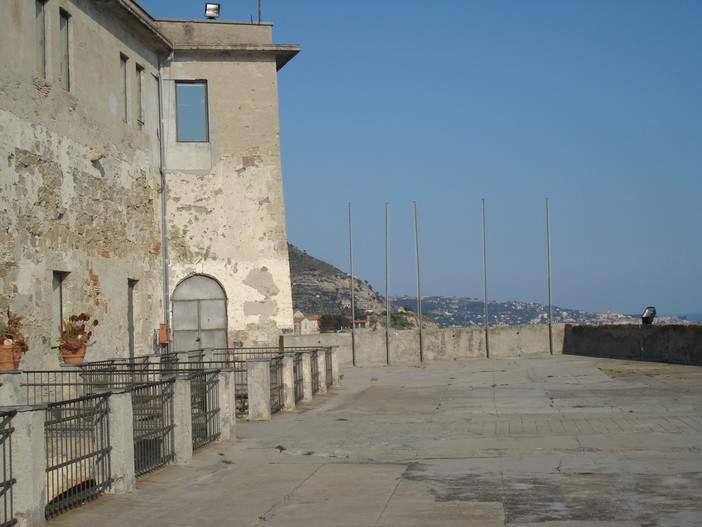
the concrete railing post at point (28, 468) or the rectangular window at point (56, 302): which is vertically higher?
the rectangular window at point (56, 302)

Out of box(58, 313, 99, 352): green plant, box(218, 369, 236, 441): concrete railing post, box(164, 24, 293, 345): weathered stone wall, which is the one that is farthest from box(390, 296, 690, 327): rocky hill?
box(218, 369, 236, 441): concrete railing post

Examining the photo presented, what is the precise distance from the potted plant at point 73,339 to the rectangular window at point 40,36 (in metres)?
5.32

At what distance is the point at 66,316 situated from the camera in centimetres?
2081

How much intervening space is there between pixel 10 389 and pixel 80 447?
3.73m

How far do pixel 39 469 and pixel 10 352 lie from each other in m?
9.24

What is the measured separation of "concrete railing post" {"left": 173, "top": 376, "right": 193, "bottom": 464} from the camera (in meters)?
11.8

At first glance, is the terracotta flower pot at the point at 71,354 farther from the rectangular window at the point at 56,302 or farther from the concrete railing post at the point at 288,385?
the concrete railing post at the point at 288,385

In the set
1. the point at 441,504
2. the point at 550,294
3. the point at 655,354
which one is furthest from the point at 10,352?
the point at 550,294

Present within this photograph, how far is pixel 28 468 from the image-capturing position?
8.16m

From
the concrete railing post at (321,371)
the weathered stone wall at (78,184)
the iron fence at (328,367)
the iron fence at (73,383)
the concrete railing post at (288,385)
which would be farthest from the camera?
the iron fence at (328,367)

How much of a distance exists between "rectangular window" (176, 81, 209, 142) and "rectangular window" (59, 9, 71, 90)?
7.52m

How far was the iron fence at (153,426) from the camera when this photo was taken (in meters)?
11.3

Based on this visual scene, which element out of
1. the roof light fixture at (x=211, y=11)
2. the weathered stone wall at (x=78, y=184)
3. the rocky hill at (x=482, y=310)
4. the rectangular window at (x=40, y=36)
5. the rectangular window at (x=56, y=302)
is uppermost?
the roof light fixture at (x=211, y=11)

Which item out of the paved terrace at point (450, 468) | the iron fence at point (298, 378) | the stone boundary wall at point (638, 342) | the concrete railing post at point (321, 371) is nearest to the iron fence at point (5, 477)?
the paved terrace at point (450, 468)
